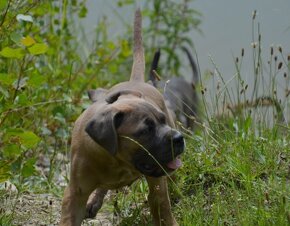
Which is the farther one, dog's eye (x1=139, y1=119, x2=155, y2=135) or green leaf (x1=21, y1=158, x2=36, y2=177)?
green leaf (x1=21, y1=158, x2=36, y2=177)

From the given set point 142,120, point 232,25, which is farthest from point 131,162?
point 232,25

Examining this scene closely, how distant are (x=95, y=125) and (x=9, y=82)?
1.73 feet

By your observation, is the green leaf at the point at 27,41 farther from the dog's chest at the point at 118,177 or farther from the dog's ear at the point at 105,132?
the dog's chest at the point at 118,177

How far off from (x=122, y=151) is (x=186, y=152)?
0.89m

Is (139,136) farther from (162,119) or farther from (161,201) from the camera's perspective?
(161,201)

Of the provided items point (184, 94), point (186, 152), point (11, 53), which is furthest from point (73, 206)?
point (184, 94)

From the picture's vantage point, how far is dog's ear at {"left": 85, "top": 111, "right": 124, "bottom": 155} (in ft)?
15.5

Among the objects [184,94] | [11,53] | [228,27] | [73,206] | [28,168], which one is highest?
[11,53]

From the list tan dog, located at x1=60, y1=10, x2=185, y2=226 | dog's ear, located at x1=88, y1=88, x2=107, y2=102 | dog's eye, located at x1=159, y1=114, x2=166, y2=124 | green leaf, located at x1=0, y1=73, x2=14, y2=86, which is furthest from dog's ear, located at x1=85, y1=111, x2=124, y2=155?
dog's ear, located at x1=88, y1=88, x2=107, y2=102

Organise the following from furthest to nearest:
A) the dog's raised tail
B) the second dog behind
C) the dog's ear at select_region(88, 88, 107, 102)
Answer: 1. the second dog behind
2. the dog's raised tail
3. the dog's ear at select_region(88, 88, 107, 102)

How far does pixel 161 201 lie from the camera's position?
16.5 ft

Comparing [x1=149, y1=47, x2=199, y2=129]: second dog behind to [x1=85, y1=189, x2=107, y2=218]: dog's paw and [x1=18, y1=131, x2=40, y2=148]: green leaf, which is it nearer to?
[x1=85, y1=189, x2=107, y2=218]: dog's paw

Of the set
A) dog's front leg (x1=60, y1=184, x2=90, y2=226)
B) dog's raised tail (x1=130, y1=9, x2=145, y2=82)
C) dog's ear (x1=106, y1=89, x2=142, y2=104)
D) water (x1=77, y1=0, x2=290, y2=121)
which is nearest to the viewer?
dog's front leg (x1=60, y1=184, x2=90, y2=226)

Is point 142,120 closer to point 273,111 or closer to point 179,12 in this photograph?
point 273,111
